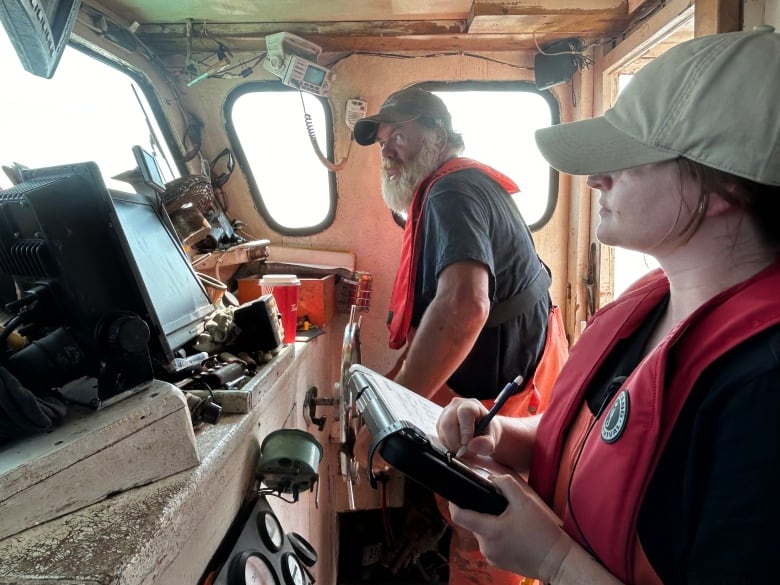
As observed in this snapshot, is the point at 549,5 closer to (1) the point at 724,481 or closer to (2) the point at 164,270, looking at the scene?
(2) the point at 164,270

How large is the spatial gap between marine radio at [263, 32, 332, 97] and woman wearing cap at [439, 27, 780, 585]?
1791mm

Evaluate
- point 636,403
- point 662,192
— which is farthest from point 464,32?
point 636,403

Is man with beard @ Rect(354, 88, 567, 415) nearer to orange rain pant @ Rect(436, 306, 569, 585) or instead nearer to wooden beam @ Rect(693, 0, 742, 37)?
orange rain pant @ Rect(436, 306, 569, 585)

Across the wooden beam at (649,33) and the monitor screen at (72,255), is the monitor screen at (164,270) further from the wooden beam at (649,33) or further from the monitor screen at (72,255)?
the wooden beam at (649,33)

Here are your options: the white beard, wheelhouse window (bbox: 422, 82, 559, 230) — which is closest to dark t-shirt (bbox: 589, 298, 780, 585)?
the white beard

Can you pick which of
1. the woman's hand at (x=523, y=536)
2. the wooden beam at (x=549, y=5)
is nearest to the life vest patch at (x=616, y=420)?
the woman's hand at (x=523, y=536)

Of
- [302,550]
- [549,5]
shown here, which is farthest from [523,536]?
[549,5]

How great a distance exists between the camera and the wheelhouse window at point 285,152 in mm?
2449

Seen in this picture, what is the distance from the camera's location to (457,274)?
1.35 m

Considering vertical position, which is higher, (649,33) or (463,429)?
(649,33)

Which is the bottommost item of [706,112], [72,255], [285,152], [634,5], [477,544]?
[477,544]

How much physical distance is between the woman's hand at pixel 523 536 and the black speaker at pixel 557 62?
226 cm

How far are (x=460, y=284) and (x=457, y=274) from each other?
0.03 meters

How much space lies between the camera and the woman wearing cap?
51 cm
